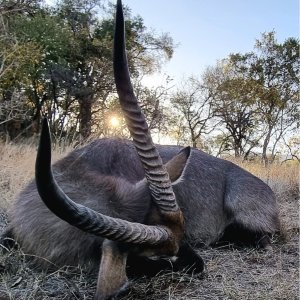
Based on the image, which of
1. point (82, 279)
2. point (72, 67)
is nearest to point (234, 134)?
point (72, 67)

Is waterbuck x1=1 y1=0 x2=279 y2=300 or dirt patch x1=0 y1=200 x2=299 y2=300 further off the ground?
waterbuck x1=1 y1=0 x2=279 y2=300

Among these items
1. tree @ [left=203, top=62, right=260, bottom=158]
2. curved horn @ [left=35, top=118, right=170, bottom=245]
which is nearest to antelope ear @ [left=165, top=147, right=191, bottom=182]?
curved horn @ [left=35, top=118, right=170, bottom=245]

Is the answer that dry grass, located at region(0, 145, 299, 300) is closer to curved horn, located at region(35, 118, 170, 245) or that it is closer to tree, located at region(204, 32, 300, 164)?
curved horn, located at region(35, 118, 170, 245)

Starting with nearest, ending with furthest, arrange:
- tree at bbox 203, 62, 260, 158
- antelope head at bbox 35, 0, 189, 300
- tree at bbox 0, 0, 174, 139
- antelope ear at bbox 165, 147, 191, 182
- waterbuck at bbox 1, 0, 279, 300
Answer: antelope head at bbox 35, 0, 189, 300
waterbuck at bbox 1, 0, 279, 300
antelope ear at bbox 165, 147, 191, 182
tree at bbox 0, 0, 174, 139
tree at bbox 203, 62, 260, 158

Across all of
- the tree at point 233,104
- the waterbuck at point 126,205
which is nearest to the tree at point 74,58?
the tree at point 233,104

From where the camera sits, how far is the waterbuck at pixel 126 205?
2182 millimetres

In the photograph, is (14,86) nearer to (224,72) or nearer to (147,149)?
(224,72)

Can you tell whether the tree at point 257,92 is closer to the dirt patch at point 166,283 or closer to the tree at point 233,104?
the tree at point 233,104

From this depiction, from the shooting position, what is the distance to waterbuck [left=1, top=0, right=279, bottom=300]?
7.16 ft

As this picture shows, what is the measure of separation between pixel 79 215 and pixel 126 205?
894 millimetres

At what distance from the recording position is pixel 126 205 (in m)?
2.86

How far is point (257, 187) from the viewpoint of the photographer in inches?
178

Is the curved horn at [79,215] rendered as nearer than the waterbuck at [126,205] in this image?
Yes

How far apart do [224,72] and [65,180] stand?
29.8m
